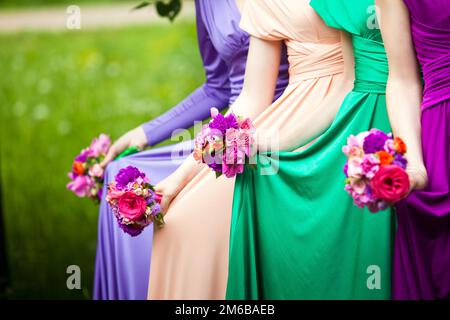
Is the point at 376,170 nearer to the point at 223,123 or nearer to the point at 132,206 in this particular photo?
the point at 223,123

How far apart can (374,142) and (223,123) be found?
56 cm

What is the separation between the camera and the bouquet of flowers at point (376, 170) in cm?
233

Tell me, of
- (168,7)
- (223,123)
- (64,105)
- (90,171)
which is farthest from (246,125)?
(64,105)

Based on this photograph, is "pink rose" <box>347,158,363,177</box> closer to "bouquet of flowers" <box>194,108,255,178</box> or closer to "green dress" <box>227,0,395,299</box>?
"green dress" <box>227,0,395,299</box>

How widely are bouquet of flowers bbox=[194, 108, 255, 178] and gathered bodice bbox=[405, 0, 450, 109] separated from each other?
1.91 ft

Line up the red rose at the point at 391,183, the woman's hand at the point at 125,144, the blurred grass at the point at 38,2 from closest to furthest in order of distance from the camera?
the red rose at the point at 391,183 → the woman's hand at the point at 125,144 → the blurred grass at the point at 38,2

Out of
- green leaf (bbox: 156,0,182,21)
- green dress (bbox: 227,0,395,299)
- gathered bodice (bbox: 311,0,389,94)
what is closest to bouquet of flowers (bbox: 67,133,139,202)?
green leaf (bbox: 156,0,182,21)

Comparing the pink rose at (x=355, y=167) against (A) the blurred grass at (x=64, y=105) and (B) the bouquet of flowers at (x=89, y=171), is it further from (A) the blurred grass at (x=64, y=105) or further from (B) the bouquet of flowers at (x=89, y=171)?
(A) the blurred grass at (x=64, y=105)

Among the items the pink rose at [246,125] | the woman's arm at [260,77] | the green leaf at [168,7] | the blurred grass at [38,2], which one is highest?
the blurred grass at [38,2]

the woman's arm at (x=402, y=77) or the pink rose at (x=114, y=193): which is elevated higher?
the woman's arm at (x=402, y=77)

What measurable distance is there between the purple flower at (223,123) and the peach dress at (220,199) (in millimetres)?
227

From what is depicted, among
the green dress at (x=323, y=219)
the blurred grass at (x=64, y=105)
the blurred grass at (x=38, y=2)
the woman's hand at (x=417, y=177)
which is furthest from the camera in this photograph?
the blurred grass at (x=38, y=2)

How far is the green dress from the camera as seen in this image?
2705 mm

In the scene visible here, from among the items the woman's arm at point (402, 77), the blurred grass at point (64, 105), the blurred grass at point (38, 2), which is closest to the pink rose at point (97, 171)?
the woman's arm at point (402, 77)
